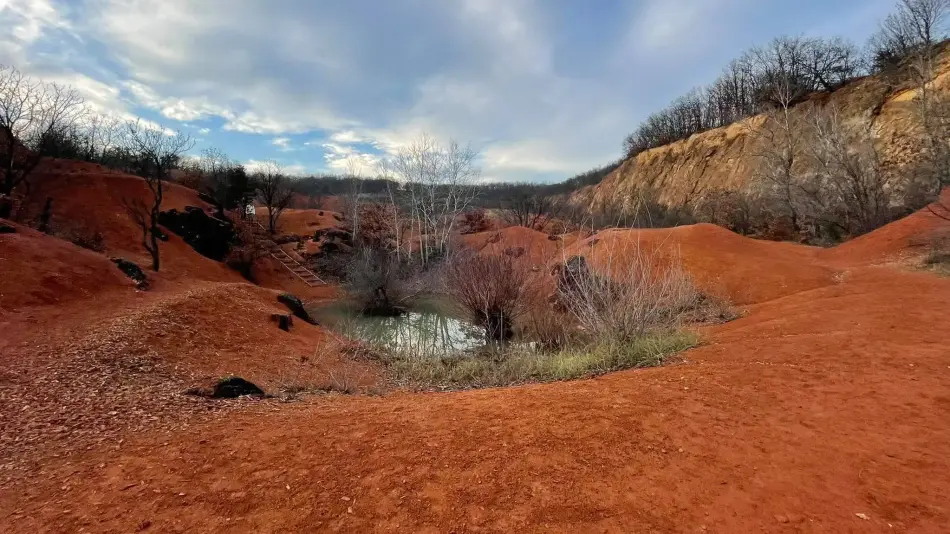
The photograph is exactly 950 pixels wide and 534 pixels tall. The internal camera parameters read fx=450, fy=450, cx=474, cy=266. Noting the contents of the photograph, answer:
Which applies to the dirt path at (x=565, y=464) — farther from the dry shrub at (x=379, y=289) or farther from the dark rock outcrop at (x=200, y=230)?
the dark rock outcrop at (x=200, y=230)

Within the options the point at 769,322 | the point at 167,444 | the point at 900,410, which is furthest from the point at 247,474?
the point at 769,322

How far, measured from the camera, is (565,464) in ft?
10.5

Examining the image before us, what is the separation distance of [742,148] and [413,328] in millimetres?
29048

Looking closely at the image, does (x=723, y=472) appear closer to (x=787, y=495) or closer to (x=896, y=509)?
(x=787, y=495)

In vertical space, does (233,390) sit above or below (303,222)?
below

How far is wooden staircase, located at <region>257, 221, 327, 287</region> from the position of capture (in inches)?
984

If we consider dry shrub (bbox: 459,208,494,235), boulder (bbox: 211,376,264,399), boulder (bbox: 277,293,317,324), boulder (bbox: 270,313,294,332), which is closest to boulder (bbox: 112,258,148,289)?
boulder (bbox: 277,293,317,324)

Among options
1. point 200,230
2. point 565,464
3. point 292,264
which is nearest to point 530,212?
point 292,264

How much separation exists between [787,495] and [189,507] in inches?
146

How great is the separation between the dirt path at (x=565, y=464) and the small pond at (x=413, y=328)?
6.53 metres

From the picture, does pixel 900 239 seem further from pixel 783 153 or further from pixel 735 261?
pixel 783 153

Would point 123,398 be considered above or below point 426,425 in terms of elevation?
below

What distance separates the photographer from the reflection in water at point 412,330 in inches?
476

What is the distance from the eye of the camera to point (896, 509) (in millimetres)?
2549
